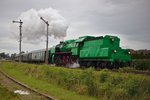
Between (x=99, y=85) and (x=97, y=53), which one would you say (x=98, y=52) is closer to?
(x=97, y=53)

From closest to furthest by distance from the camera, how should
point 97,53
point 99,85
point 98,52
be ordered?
point 99,85
point 98,52
point 97,53

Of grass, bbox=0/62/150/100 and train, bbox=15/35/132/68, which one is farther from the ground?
train, bbox=15/35/132/68

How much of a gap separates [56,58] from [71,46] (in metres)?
5.22

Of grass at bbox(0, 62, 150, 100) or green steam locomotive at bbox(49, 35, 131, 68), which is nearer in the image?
grass at bbox(0, 62, 150, 100)

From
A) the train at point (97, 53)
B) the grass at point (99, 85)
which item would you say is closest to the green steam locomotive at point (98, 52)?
the train at point (97, 53)

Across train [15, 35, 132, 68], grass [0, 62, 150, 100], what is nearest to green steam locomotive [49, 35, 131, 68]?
train [15, 35, 132, 68]

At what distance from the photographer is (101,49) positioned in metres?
26.1

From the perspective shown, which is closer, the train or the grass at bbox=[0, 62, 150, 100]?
the grass at bbox=[0, 62, 150, 100]

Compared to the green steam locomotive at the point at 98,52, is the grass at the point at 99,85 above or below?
below

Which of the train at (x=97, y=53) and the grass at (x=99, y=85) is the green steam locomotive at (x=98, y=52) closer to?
the train at (x=97, y=53)

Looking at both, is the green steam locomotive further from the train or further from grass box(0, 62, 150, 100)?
grass box(0, 62, 150, 100)

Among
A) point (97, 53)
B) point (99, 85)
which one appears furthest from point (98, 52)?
point (99, 85)

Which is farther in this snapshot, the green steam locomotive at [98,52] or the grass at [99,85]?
the green steam locomotive at [98,52]

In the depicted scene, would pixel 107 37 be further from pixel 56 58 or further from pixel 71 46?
pixel 56 58
